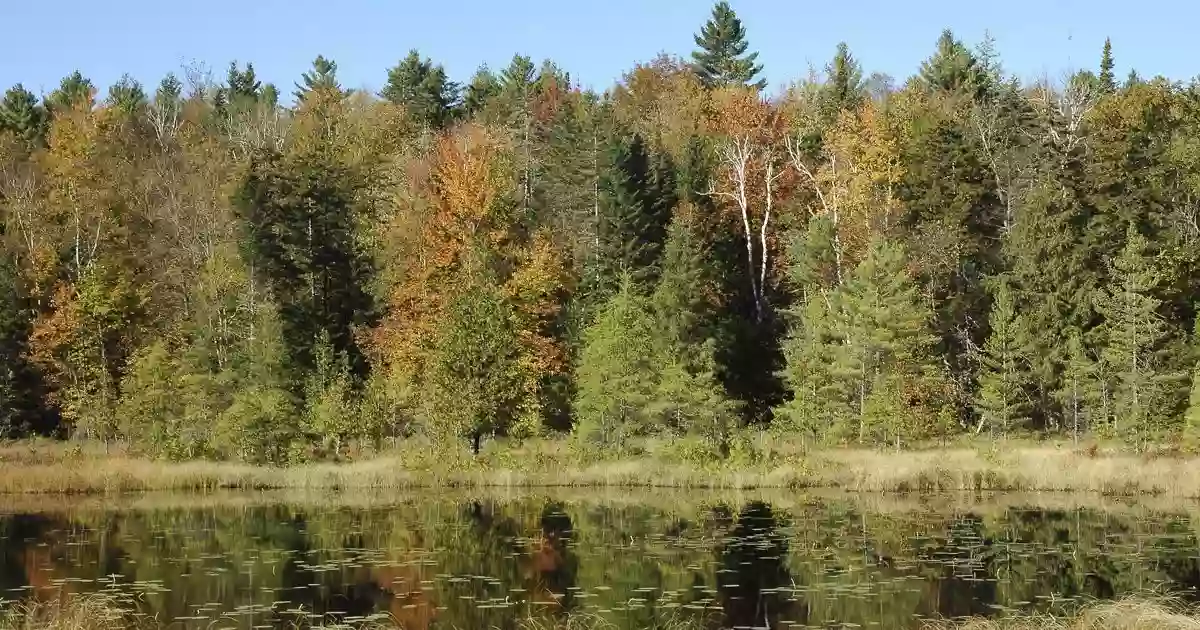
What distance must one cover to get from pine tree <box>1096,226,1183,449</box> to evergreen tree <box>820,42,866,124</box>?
25766mm

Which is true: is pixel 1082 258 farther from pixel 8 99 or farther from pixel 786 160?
pixel 8 99

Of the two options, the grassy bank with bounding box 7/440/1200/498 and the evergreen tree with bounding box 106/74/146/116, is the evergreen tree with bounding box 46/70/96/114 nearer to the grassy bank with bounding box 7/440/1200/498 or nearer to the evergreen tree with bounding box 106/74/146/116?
the evergreen tree with bounding box 106/74/146/116

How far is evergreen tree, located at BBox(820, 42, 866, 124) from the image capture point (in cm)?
8225

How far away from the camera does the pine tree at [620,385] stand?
53.3 metres

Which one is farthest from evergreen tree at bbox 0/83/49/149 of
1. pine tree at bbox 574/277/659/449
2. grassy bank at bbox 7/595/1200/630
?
grassy bank at bbox 7/595/1200/630

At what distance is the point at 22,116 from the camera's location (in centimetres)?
9362

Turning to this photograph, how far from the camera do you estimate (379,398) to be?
Answer: 5794 centimetres

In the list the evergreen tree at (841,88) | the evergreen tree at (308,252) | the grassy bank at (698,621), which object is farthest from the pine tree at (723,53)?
the grassy bank at (698,621)

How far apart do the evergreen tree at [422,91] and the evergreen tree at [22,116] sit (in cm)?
2428

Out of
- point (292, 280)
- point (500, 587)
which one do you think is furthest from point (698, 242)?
point (500, 587)

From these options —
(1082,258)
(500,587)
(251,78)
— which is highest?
(251,78)

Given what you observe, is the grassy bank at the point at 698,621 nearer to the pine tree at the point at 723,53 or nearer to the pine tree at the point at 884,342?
the pine tree at the point at 884,342

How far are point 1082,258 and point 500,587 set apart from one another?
4175cm

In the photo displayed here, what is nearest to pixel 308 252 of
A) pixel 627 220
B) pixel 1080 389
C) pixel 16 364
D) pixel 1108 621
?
pixel 16 364
